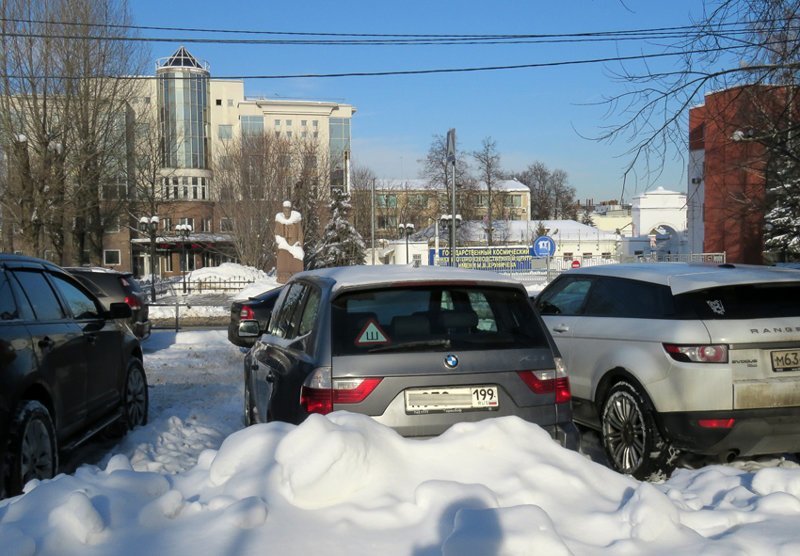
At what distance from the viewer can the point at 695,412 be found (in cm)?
548

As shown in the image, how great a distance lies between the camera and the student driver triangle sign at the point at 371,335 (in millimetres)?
4270

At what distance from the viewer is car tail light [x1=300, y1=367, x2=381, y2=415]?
13.5 ft

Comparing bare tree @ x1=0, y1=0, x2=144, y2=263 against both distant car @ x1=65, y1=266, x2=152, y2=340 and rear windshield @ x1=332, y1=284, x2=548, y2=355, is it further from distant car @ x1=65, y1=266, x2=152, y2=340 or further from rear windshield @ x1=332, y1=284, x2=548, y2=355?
rear windshield @ x1=332, y1=284, x2=548, y2=355

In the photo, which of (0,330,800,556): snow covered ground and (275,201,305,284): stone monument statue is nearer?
(0,330,800,556): snow covered ground

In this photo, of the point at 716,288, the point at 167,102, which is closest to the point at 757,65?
the point at 716,288

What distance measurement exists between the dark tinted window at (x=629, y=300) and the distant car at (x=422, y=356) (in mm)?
1871

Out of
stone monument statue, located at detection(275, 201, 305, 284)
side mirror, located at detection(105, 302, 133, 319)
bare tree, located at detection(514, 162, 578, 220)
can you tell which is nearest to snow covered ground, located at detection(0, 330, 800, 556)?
side mirror, located at detection(105, 302, 133, 319)

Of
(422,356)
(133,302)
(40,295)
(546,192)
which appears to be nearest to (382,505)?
(422,356)

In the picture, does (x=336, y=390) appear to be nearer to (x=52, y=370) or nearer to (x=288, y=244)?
(x=52, y=370)

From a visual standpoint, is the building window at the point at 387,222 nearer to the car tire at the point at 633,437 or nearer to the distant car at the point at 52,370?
the distant car at the point at 52,370

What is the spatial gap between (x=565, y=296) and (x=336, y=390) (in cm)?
412

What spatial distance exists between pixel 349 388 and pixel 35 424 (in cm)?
243

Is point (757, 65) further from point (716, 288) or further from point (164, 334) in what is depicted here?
point (164, 334)

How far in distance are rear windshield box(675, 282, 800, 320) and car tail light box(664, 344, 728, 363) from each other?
0.25 meters
